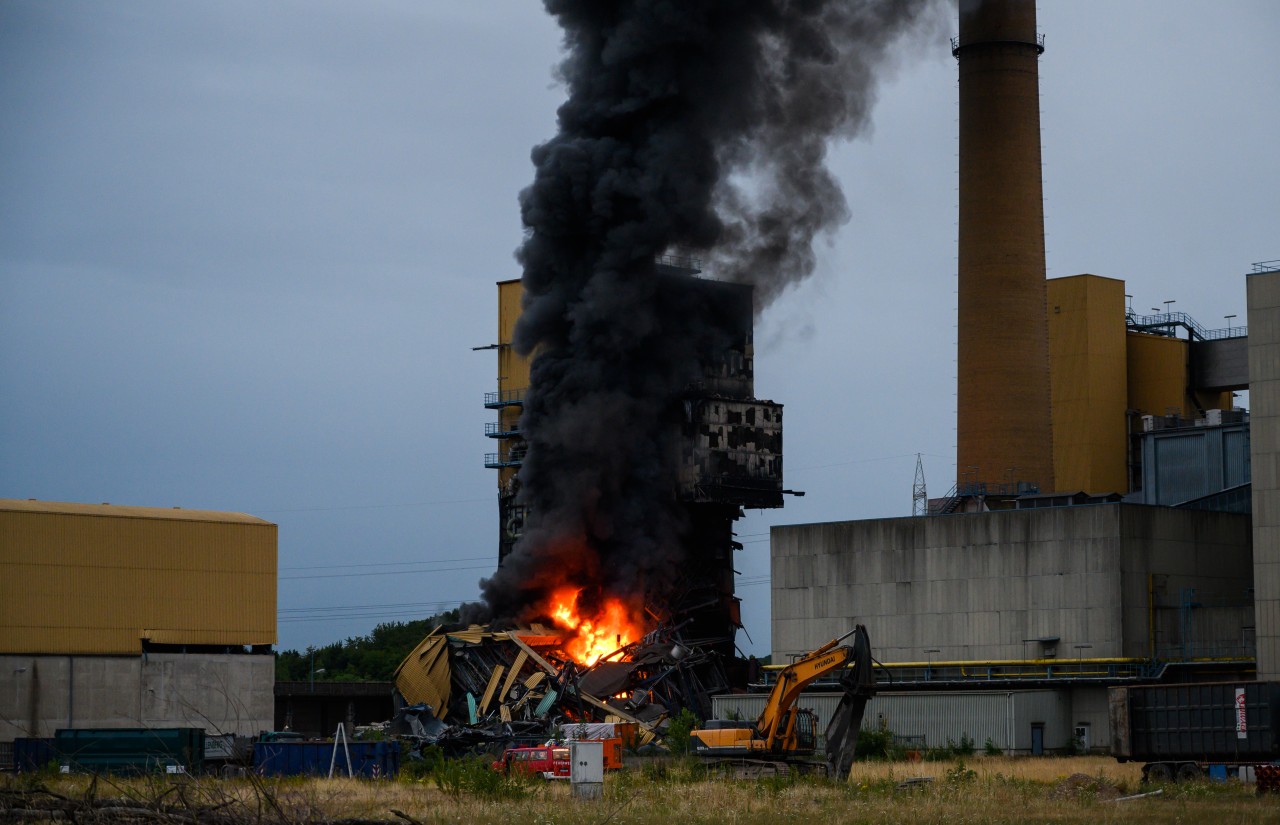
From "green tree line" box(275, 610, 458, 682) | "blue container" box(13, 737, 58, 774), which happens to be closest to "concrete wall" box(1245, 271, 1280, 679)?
"blue container" box(13, 737, 58, 774)

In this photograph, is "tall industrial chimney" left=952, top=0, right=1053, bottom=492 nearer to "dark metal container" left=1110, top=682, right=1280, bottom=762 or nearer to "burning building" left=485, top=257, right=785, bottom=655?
"burning building" left=485, top=257, right=785, bottom=655

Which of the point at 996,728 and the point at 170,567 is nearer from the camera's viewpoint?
the point at 996,728

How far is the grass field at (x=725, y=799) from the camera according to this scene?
2686cm

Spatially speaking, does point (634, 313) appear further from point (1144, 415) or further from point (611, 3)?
point (1144, 415)

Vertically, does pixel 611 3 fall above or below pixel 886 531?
above

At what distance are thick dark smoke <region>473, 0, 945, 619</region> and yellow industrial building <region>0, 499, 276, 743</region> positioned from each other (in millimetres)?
9313

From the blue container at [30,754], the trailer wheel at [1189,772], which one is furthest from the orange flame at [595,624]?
the trailer wheel at [1189,772]

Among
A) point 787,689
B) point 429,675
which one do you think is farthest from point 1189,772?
point 429,675

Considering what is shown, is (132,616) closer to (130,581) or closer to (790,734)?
(130,581)

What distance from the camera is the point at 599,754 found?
33906 millimetres

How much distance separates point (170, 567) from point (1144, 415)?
131 feet

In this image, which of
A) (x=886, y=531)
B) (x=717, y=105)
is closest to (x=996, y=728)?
(x=886, y=531)

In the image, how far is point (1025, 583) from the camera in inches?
2253

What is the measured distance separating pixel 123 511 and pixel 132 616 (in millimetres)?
3814
